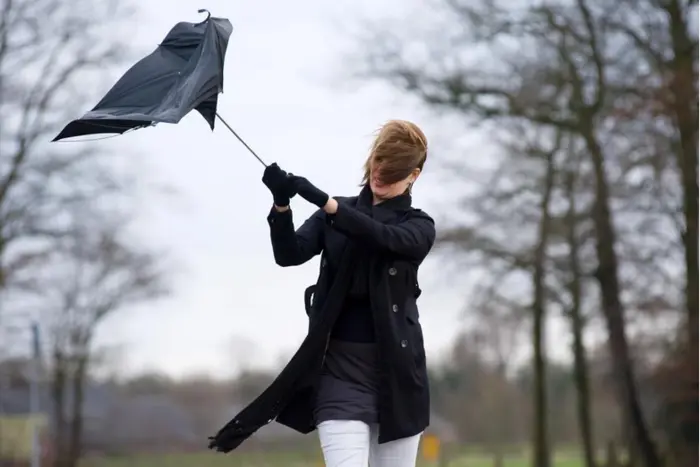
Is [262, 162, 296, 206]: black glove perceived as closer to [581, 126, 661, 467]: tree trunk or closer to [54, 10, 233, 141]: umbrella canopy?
[54, 10, 233, 141]: umbrella canopy

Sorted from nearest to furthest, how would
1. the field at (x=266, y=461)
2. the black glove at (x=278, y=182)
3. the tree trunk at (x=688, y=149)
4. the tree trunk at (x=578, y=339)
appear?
the black glove at (x=278, y=182) → the tree trunk at (x=688, y=149) → the tree trunk at (x=578, y=339) → the field at (x=266, y=461)

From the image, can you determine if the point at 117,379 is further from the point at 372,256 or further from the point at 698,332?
the point at 372,256

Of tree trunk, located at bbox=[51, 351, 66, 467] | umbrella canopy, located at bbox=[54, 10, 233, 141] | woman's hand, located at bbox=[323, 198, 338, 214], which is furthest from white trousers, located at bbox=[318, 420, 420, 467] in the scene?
tree trunk, located at bbox=[51, 351, 66, 467]

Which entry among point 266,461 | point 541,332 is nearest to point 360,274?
point 541,332

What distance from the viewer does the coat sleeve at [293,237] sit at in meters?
4.45

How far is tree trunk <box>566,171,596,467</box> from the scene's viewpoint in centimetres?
2806

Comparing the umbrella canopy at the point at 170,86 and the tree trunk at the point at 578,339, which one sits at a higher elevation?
the tree trunk at the point at 578,339

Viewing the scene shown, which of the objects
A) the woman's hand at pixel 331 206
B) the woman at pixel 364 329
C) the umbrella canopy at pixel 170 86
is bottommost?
the woman at pixel 364 329

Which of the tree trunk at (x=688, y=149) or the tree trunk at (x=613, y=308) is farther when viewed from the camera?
the tree trunk at (x=613, y=308)

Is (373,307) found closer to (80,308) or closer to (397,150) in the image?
(397,150)

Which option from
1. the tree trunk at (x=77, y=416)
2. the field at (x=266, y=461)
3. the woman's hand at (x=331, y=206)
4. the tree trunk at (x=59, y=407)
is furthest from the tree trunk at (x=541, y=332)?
the woman's hand at (x=331, y=206)

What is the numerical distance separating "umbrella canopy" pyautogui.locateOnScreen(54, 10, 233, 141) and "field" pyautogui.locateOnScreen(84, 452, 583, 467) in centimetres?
3030

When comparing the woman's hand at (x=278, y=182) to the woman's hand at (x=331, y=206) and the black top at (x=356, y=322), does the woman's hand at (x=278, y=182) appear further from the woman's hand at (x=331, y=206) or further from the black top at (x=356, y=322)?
the black top at (x=356, y=322)

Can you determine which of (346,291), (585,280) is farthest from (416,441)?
(585,280)
